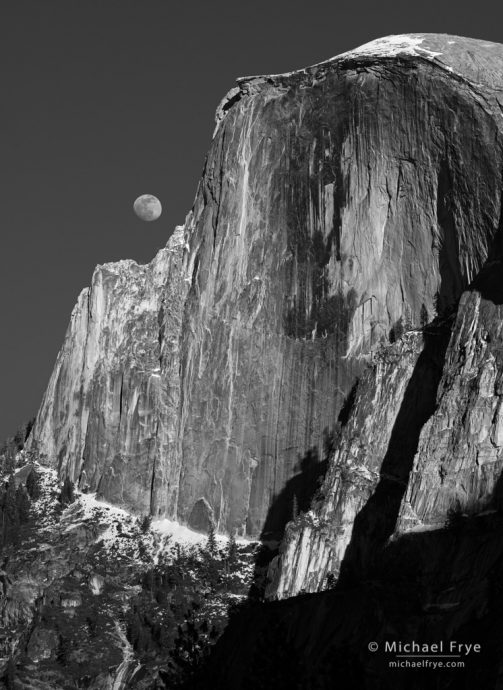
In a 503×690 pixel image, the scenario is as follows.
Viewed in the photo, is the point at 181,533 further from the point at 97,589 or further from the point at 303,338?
the point at 303,338

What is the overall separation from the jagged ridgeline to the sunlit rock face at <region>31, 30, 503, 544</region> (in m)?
0.17

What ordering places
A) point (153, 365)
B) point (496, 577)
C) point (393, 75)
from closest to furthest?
1. point (496, 577)
2. point (393, 75)
3. point (153, 365)

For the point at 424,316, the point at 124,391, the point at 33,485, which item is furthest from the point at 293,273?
the point at 33,485

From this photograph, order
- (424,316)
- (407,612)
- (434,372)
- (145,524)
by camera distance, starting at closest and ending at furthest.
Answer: (407,612), (434,372), (424,316), (145,524)

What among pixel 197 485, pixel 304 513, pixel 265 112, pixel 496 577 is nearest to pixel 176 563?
pixel 197 485

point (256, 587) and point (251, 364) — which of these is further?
point (251, 364)

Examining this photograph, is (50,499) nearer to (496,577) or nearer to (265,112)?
(265,112)

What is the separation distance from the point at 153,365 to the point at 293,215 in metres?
17.8

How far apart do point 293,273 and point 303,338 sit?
5.16 meters

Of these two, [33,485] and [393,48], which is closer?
[393,48]

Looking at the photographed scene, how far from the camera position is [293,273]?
591 ft

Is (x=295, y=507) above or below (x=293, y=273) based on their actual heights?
below

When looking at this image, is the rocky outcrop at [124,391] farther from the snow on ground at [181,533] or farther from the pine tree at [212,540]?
the pine tree at [212,540]

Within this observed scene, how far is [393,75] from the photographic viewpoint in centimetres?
17375
